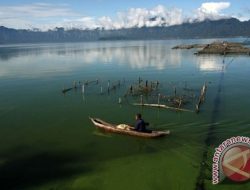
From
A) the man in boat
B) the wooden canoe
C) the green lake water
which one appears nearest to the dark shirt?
the man in boat

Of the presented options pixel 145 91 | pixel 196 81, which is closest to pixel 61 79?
pixel 145 91

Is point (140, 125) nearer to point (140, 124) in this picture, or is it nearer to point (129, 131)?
point (140, 124)

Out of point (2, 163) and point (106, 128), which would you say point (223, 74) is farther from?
point (2, 163)

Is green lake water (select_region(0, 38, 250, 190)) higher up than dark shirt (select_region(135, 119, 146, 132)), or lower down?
lower down

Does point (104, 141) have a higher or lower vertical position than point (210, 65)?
lower

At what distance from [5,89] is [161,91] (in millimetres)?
29541

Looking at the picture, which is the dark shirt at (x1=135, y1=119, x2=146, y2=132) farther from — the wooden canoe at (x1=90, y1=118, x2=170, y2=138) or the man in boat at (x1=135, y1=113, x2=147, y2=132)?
the wooden canoe at (x1=90, y1=118, x2=170, y2=138)

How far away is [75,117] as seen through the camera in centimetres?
3719

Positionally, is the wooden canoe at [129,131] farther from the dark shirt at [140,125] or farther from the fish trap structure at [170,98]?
the fish trap structure at [170,98]

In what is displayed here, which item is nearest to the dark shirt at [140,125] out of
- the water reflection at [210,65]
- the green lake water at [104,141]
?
the green lake water at [104,141]

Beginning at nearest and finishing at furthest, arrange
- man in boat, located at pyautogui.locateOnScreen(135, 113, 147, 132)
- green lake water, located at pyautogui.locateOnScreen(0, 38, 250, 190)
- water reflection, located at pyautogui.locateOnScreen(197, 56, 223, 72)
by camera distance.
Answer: green lake water, located at pyautogui.locateOnScreen(0, 38, 250, 190) → man in boat, located at pyautogui.locateOnScreen(135, 113, 147, 132) → water reflection, located at pyautogui.locateOnScreen(197, 56, 223, 72)

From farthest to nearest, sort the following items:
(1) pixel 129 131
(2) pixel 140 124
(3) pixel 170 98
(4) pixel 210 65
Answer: (4) pixel 210 65
(3) pixel 170 98
(1) pixel 129 131
(2) pixel 140 124

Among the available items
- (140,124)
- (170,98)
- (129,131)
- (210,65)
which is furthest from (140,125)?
(210,65)

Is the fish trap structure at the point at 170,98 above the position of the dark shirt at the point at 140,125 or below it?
below
